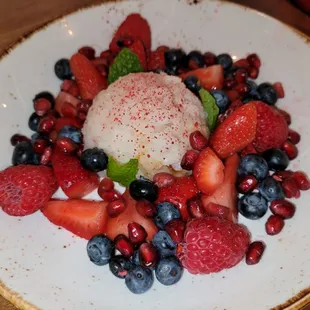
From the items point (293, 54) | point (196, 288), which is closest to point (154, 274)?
point (196, 288)

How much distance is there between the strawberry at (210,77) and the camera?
2.52m

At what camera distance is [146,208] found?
1.97 m

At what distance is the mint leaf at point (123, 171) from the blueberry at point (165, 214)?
0.74 ft

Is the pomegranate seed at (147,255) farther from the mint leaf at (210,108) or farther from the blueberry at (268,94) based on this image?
the blueberry at (268,94)

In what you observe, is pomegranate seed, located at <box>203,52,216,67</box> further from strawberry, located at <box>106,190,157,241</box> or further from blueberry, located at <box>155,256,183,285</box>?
blueberry, located at <box>155,256,183,285</box>

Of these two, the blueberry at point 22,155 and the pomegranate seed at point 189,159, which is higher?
the blueberry at point 22,155

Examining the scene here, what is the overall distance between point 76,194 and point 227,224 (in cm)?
64

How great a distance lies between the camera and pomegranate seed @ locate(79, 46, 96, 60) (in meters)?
2.65

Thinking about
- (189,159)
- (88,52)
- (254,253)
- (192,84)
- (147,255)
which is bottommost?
(254,253)

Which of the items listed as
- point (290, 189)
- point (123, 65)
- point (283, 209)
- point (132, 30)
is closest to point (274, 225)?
point (283, 209)

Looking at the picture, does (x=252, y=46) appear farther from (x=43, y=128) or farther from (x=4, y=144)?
(x=4, y=144)

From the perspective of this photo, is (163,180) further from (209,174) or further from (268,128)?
(268,128)

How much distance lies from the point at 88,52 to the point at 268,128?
100 centimetres

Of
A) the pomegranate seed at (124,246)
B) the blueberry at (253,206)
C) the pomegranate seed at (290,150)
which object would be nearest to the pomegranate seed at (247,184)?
the blueberry at (253,206)
